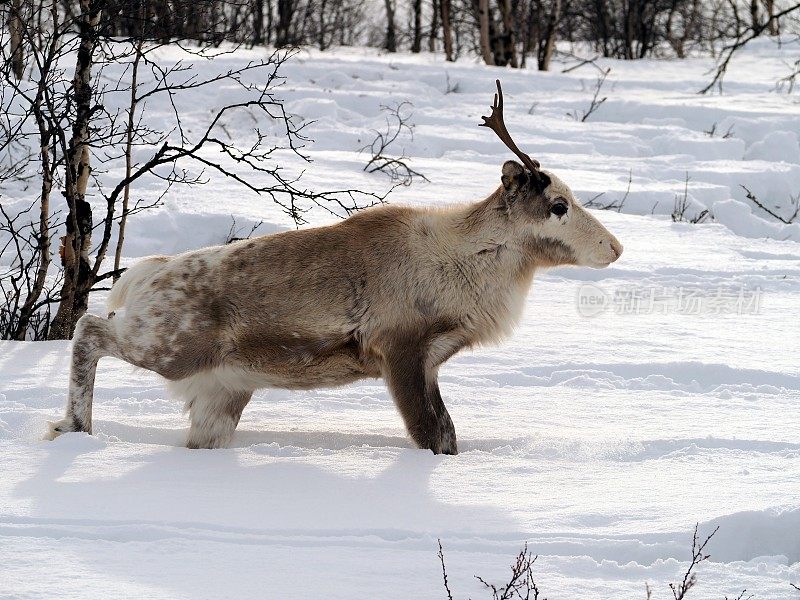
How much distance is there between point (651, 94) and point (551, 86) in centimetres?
150

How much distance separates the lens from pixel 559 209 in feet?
17.3

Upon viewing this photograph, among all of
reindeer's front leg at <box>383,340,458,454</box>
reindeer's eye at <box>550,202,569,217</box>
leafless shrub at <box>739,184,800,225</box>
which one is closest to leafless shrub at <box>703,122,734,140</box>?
leafless shrub at <box>739,184,800,225</box>

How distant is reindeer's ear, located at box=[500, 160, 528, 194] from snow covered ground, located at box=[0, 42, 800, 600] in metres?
1.17

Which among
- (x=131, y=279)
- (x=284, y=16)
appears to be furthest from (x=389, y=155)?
(x=284, y=16)

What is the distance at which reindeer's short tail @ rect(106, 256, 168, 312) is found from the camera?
5.10 metres

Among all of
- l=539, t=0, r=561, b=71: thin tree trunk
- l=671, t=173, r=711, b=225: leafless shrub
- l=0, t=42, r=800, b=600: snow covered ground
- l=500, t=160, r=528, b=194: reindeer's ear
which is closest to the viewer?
l=0, t=42, r=800, b=600: snow covered ground

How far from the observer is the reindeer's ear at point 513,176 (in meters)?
5.20

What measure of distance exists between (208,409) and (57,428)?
2.23ft

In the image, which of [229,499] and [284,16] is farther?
[284,16]

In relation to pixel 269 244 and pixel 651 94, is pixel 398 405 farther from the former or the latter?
pixel 651 94

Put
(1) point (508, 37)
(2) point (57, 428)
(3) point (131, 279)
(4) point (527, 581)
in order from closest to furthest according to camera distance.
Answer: (4) point (527, 581), (2) point (57, 428), (3) point (131, 279), (1) point (508, 37)

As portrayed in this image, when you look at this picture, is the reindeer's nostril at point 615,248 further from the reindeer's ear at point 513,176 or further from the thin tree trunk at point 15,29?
the thin tree trunk at point 15,29

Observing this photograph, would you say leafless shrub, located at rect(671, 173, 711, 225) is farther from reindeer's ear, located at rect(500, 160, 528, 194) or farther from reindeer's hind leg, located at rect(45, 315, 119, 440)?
reindeer's hind leg, located at rect(45, 315, 119, 440)

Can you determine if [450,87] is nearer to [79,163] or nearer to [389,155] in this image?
[389,155]
